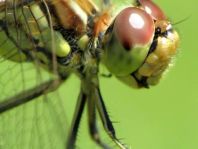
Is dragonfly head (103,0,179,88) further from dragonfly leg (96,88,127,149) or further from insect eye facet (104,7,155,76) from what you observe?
dragonfly leg (96,88,127,149)

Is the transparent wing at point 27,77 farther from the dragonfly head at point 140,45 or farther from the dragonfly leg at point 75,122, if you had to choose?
the dragonfly head at point 140,45

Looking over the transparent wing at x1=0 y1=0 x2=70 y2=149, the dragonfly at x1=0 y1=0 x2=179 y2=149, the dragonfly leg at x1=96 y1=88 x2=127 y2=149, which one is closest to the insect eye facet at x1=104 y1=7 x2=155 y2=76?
the dragonfly at x1=0 y1=0 x2=179 y2=149

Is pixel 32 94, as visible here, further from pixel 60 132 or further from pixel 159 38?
pixel 159 38

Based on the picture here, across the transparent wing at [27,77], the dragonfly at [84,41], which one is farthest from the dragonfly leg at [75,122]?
the dragonfly at [84,41]

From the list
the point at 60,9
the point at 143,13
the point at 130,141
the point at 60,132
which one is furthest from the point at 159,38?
the point at 130,141

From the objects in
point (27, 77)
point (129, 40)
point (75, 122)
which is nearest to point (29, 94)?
point (27, 77)
